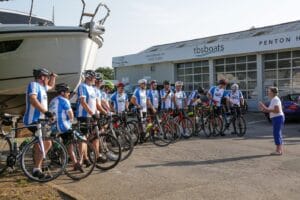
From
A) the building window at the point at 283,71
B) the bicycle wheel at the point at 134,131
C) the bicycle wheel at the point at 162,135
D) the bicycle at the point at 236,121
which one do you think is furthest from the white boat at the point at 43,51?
the building window at the point at 283,71

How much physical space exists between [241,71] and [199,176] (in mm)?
22447

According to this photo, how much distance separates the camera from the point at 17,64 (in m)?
11.0

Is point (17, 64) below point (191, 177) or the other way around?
the other way around

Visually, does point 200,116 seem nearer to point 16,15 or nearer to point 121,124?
point 121,124

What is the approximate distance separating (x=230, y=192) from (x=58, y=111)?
3309 millimetres

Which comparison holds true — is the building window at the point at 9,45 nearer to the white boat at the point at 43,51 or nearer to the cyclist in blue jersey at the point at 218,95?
the white boat at the point at 43,51

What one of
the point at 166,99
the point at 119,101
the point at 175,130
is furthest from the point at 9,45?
the point at 166,99

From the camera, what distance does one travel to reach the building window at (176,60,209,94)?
3253 cm

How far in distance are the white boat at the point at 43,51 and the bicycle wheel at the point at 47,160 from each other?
161 inches

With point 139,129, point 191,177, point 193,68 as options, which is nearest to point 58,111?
point 191,177

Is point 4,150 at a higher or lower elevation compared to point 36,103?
lower

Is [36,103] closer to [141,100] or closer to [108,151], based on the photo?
[108,151]

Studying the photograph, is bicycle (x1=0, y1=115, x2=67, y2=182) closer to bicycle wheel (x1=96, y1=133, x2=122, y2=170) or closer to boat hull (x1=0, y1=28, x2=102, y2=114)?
bicycle wheel (x1=96, y1=133, x2=122, y2=170)

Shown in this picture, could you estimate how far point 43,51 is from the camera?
35.8 feet
